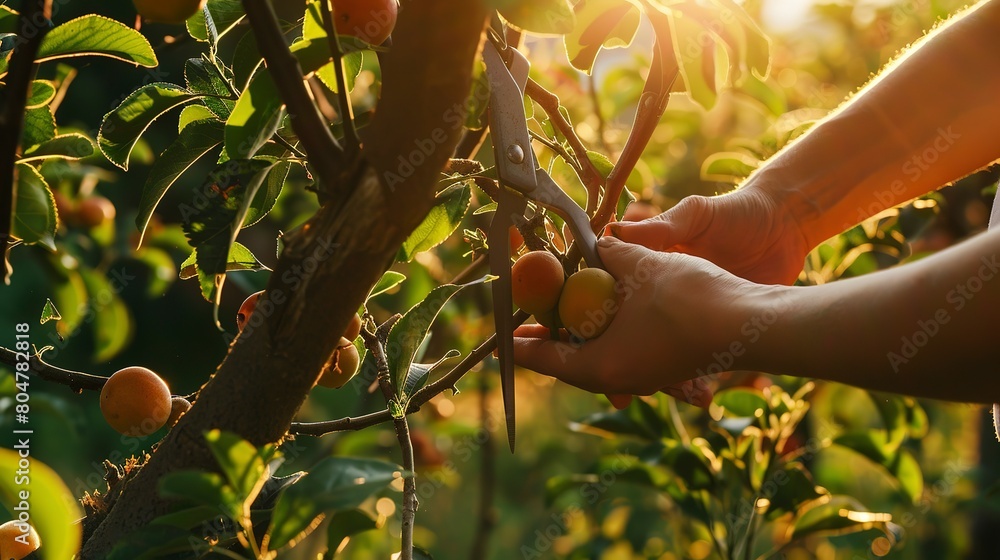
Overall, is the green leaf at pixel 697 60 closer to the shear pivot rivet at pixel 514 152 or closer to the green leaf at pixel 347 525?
the shear pivot rivet at pixel 514 152

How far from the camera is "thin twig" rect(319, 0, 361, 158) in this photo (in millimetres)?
475

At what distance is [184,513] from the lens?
49cm

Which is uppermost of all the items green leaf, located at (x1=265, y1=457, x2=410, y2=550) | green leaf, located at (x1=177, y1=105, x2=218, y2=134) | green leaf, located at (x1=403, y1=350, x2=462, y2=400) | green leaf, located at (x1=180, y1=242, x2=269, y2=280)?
green leaf, located at (x1=177, y1=105, x2=218, y2=134)

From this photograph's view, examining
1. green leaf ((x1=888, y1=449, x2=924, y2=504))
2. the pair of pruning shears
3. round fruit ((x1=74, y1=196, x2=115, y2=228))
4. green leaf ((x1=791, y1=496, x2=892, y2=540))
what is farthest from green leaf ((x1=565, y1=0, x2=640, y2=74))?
round fruit ((x1=74, y1=196, x2=115, y2=228))

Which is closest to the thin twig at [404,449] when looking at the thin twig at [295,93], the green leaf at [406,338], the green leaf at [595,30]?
the green leaf at [406,338]

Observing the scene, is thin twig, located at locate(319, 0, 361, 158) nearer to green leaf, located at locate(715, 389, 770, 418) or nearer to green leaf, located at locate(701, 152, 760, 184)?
green leaf, located at locate(715, 389, 770, 418)

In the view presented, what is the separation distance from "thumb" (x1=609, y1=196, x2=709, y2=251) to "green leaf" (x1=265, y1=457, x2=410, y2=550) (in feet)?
1.36

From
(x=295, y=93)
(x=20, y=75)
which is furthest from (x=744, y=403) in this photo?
(x=20, y=75)

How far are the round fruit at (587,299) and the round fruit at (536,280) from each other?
0.04ft

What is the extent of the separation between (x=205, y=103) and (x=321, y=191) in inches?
10.0

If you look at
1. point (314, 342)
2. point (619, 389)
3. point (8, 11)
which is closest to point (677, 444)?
point (619, 389)

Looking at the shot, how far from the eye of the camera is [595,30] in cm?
71

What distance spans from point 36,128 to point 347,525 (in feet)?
1.42

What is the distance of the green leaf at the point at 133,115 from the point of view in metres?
0.66
